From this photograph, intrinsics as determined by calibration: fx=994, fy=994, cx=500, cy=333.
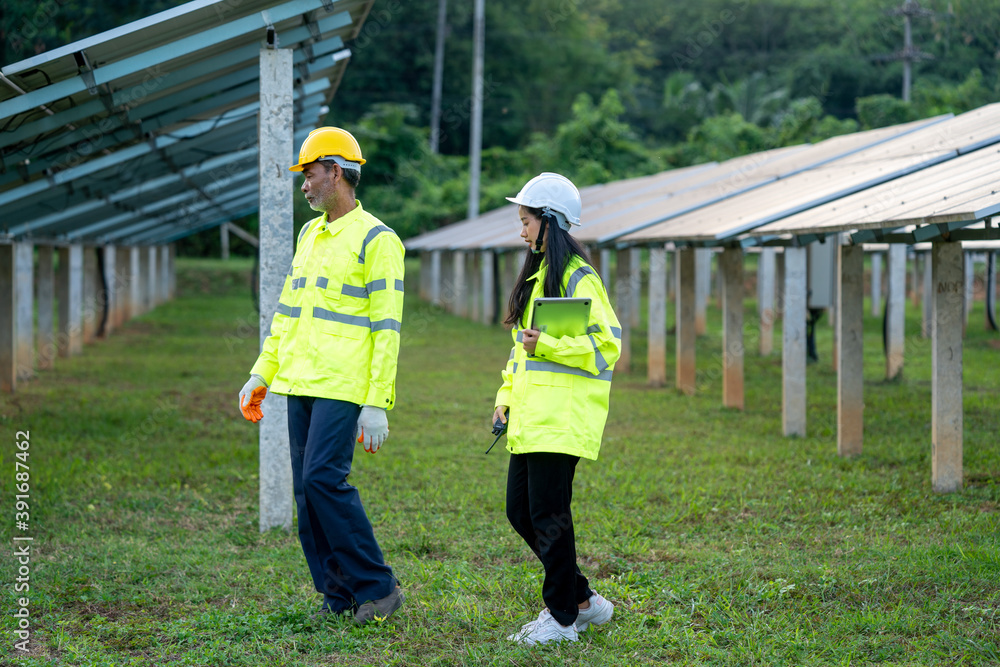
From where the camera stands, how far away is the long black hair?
3664 millimetres

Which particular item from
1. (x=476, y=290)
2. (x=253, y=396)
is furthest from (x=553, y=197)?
(x=476, y=290)

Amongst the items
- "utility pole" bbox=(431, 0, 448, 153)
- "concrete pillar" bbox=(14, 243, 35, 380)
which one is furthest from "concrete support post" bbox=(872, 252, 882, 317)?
"utility pole" bbox=(431, 0, 448, 153)

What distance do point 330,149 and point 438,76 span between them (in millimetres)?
38480

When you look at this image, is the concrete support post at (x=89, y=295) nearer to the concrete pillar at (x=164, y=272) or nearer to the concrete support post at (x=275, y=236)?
the concrete pillar at (x=164, y=272)

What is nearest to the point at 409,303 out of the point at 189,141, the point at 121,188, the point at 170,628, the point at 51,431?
the point at 121,188

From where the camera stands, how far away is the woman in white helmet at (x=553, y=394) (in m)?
3.57

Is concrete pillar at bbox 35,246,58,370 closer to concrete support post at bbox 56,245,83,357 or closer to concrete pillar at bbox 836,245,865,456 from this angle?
concrete support post at bbox 56,245,83,357

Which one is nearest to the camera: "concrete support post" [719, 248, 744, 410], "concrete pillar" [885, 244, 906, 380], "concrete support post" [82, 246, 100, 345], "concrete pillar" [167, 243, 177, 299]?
"concrete support post" [719, 248, 744, 410]

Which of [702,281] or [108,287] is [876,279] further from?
[108,287]

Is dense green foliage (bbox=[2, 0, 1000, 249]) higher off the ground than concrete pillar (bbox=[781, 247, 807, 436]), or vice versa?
dense green foliage (bbox=[2, 0, 1000, 249])

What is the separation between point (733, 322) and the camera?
990 cm

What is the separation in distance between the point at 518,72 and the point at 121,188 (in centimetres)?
3553

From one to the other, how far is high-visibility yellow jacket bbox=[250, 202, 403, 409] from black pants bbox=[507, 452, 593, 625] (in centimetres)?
61

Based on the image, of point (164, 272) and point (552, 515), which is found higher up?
point (164, 272)
